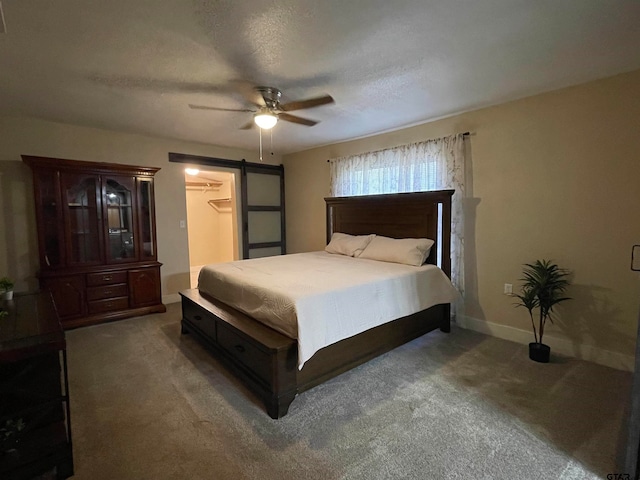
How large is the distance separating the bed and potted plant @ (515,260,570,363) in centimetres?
82

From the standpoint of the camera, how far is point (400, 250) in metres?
3.59

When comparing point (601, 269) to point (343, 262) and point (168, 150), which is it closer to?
point (343, 262)

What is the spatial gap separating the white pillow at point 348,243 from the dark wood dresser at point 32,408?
3057 mm

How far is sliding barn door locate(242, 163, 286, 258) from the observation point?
18.0ft

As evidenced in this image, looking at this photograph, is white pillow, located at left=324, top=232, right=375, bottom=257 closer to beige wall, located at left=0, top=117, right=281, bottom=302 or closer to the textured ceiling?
the textured ceiling

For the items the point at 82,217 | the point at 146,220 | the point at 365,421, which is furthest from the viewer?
the point at 146,220

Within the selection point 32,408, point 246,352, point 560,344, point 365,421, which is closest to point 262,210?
point 246,352

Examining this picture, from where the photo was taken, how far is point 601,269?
2721 millimetres

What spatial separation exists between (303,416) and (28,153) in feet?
13.8

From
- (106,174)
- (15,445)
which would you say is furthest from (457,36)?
(106,174)

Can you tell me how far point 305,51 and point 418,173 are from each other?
87.0 inches

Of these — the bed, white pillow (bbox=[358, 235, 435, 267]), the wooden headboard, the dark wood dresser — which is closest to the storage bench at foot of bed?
the bed

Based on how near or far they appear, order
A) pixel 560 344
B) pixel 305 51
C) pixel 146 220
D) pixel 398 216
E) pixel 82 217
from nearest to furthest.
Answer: pixel 305 51 → pixel 560 344 → pixel 82 217 → pixel 398 216 → pixel 146 220

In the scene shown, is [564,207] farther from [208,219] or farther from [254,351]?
[208,219]
